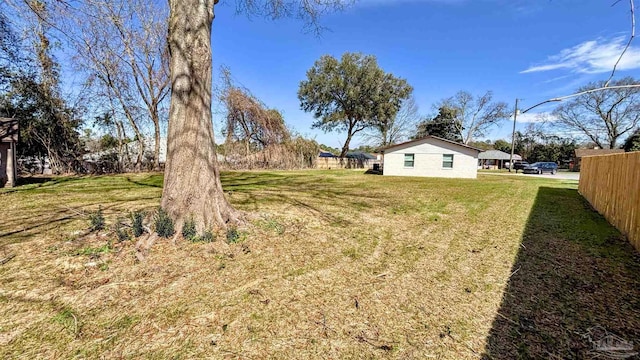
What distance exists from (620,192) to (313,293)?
19.5 feet

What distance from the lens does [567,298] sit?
2615mm

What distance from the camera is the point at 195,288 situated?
8.58 ft

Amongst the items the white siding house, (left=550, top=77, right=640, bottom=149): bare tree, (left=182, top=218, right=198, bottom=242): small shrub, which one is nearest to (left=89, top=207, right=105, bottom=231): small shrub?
(left=182, top=218, right=198, bottom=242): small shrub

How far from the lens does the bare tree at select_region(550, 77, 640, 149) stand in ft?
110

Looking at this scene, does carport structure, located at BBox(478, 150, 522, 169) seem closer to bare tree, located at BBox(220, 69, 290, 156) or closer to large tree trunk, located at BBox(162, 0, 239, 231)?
bare tree, located at BBox(220, 69, 290, 156)

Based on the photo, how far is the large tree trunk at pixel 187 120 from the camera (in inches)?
149

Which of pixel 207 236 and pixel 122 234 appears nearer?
pixel 122 234

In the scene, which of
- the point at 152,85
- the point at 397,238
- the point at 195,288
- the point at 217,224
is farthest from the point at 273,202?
the point at 152,85

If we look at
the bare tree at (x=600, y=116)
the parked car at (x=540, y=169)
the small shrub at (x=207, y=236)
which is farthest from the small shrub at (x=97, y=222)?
the bare tree at (x=600, y=116)

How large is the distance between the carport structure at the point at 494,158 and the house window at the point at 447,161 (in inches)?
1190

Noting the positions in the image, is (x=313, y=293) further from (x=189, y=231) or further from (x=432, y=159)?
(x=432, y=159)

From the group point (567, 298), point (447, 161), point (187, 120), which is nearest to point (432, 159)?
point (447, 161)

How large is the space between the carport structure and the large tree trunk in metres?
48.8

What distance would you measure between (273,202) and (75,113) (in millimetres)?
15400
